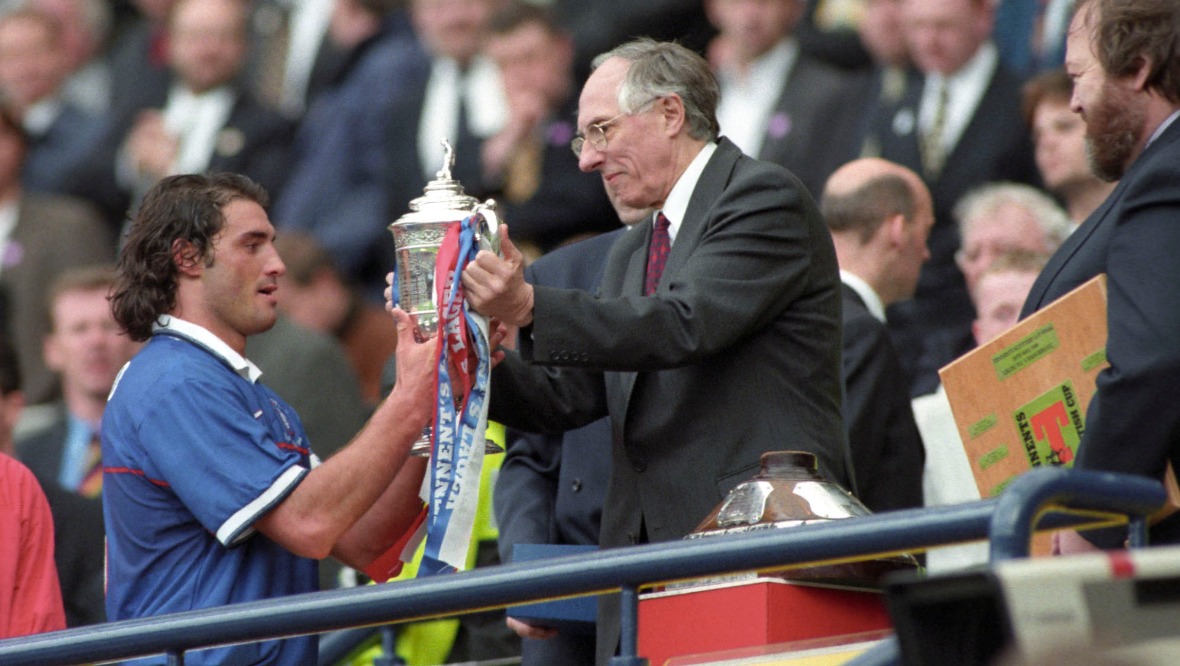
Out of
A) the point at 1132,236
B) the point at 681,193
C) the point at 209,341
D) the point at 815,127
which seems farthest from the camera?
the point at 815,127

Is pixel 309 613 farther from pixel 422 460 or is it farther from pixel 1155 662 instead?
pixel 1155 662

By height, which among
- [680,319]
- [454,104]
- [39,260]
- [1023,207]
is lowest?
[680,319]

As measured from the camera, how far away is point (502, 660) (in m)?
6.09

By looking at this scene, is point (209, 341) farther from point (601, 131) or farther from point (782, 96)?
point (782, 96)

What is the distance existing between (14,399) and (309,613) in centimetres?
267

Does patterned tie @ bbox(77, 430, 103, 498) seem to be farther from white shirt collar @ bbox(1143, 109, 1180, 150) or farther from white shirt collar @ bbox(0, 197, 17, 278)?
white shirt collar @ bbox(1143, 109, 1180, 150)

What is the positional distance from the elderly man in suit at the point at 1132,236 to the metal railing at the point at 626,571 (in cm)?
64

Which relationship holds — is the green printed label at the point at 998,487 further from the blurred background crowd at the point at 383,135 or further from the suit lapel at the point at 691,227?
the blurred background crowd at the point at 383,135

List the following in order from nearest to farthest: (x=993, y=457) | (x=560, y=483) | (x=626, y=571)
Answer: (x=626, y=571) < (x=993, y=457) < (x=560, y=483)

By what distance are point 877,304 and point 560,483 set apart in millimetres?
1339

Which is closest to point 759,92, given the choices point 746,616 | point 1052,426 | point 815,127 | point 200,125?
point 815,127

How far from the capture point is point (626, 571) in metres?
3.57

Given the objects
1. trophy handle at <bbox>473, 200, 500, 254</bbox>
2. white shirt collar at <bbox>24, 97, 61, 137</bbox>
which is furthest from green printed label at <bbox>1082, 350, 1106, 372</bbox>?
white shirt collar at <bbox>24, 97, 61, 137</bbox>

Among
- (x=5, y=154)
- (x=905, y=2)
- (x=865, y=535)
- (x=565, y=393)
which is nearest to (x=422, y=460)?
(x=565, y=393)
